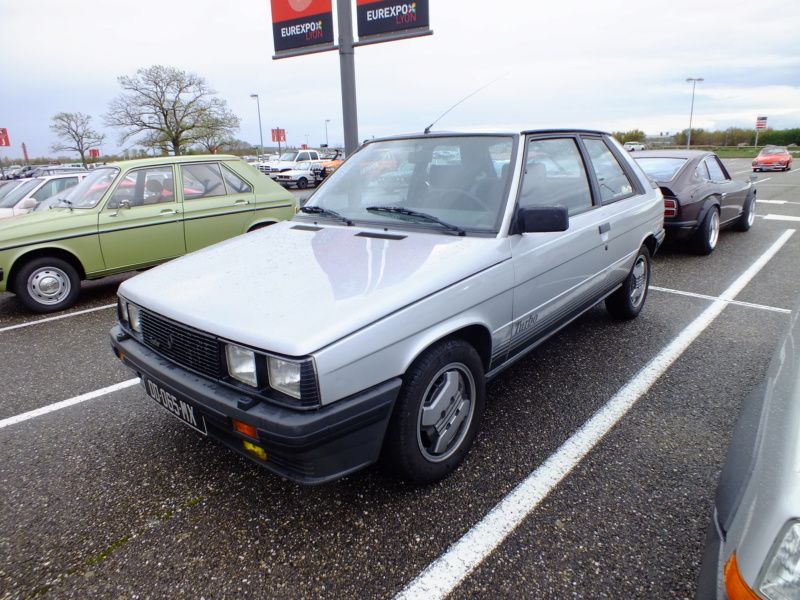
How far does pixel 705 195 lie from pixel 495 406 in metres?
5.69

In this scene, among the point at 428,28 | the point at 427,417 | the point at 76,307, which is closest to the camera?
the point at 427,417

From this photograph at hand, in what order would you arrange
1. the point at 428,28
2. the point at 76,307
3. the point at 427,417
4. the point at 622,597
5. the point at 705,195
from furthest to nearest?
the point at 428,28 < the point at 705,195 < the point at 76,307 < the point at 427,417 < the point at 622,597

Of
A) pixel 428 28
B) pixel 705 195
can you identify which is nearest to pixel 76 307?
pixel 428 28

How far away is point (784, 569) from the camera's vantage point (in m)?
1.05

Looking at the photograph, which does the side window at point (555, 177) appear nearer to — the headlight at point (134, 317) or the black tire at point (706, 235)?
the headlight at point (134, 317)

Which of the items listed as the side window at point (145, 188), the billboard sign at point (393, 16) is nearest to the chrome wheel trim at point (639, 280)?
the side window at point (145, 188)

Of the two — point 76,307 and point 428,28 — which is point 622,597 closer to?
point 76,307

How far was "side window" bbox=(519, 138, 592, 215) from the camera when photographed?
2996mm

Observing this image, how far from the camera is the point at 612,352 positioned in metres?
3.94

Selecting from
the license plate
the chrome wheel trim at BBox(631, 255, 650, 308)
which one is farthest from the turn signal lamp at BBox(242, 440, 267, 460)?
the chrome wheel trim at BBox(631, 255, 650, 308)

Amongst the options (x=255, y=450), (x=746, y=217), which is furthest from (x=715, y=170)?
(x=255, y=450)

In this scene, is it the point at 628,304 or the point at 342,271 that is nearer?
the point at 342,271

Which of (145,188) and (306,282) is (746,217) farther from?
(145,188)

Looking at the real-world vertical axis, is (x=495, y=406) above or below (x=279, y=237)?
below
